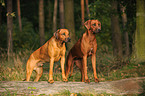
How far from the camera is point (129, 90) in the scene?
5.54 metres

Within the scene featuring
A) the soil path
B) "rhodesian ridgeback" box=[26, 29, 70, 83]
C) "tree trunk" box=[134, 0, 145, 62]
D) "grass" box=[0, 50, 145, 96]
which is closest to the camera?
the soil path

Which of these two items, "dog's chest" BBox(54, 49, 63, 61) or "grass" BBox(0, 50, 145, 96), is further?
"grass" BBox(0, 50, 145, 96)

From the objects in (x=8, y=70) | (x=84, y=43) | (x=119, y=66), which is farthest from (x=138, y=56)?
(x=8, y=70)

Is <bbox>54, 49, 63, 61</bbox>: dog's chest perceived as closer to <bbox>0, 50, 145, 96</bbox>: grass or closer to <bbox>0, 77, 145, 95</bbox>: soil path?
<bbox>0, 77, 145, 95</bbox>: soil path

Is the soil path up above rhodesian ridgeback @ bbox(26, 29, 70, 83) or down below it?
below

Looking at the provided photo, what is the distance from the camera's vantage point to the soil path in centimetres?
544

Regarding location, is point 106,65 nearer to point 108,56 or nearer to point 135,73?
point 108,56

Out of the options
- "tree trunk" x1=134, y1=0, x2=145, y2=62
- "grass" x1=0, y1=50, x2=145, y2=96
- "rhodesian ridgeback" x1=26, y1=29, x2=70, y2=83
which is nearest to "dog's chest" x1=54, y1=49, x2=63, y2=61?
"rhodesian ridgeback" x1=26, y1=29, x2=70, y2=83

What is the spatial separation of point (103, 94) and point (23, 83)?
218 centimetres

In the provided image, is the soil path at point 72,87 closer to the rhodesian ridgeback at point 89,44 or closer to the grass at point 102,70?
the rhodesian ridgeback at point 89,44

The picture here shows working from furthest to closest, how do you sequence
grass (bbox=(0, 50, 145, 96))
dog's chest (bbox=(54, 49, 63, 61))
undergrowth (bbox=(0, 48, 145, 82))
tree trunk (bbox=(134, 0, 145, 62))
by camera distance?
tree trunk (bbox=(134, 0, 145, 62))
undergrowth (bbox=(0, 48, 145, 82))
grass (bbox=(0, 50, 145, 96))
dog's chest (bbox=(54, 49, 63, 61))

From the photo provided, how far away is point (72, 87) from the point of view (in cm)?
568

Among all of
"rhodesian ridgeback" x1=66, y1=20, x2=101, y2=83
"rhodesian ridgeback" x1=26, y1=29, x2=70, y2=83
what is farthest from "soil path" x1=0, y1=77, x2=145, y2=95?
"rhodesian ridgeback" x1=66, y1=20, x2=101, y2=83

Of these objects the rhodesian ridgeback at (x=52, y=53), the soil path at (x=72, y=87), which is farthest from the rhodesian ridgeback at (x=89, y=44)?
the rhodesian ridgeback at (x=52, y=53)
